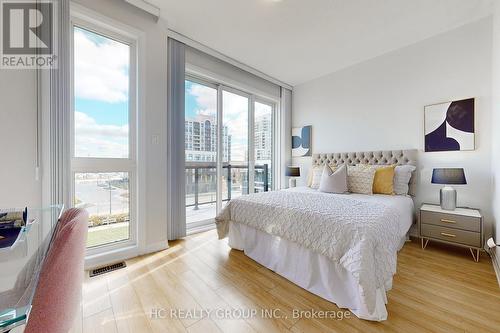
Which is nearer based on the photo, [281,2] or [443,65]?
[281,2]

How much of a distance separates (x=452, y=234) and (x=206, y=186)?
11.1 feet

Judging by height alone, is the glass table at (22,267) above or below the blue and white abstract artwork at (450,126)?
below

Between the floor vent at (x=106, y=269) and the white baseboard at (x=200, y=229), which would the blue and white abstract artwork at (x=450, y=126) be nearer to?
the white baseboard at (x=200, y=229)

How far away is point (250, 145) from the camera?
4172mm

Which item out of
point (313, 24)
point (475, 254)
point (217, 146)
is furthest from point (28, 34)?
point (475, 254)

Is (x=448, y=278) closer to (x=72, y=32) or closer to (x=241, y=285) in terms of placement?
(x=241, y=285)

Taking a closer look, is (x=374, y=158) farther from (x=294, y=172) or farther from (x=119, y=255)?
(x=119, y=255)

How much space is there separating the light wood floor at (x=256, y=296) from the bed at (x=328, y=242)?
12cm

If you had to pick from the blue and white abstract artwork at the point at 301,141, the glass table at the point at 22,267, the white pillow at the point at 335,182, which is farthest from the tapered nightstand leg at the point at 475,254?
the glass table at the point at 22,267

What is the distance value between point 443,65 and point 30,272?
4369 millimetres

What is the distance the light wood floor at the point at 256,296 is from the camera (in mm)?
1384

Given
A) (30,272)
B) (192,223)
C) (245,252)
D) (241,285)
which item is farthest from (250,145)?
(30,272)

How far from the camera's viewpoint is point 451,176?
238cm

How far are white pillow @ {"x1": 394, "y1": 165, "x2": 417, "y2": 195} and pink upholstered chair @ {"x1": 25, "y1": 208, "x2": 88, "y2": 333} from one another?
341cm
